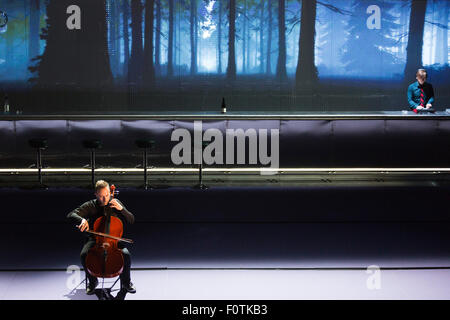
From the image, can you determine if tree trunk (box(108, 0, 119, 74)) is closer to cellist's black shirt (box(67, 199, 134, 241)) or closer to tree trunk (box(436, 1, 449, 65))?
tree trunk (box(436, 1, 449, 65))

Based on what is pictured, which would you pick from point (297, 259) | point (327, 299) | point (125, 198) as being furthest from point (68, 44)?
point (327, 299)

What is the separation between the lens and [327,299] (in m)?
3.76

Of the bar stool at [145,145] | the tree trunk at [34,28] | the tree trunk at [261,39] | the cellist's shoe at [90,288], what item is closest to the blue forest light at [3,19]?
the tree trunk at [34,28]

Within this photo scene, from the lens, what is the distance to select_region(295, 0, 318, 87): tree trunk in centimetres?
1010

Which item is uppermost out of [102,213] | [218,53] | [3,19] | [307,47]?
[3,19]

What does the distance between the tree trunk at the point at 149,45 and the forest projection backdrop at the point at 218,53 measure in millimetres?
19

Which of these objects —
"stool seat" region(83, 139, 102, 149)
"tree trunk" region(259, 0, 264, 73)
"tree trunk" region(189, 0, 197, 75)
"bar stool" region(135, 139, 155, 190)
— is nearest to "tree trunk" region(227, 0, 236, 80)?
"tree trunk" region(259, 0, 264, 73)

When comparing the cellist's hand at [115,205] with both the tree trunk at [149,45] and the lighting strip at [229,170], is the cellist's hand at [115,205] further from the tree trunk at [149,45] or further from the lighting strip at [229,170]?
the tree trunk at [149,45]

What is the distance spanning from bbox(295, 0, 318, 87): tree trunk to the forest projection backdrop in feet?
0.06

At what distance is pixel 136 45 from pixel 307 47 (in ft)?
10.7

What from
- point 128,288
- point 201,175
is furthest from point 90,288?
point 201,175

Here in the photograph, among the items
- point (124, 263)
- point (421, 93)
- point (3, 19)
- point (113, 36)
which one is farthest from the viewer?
point (113, 36)

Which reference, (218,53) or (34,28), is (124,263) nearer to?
(218,53)

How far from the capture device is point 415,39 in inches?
399
